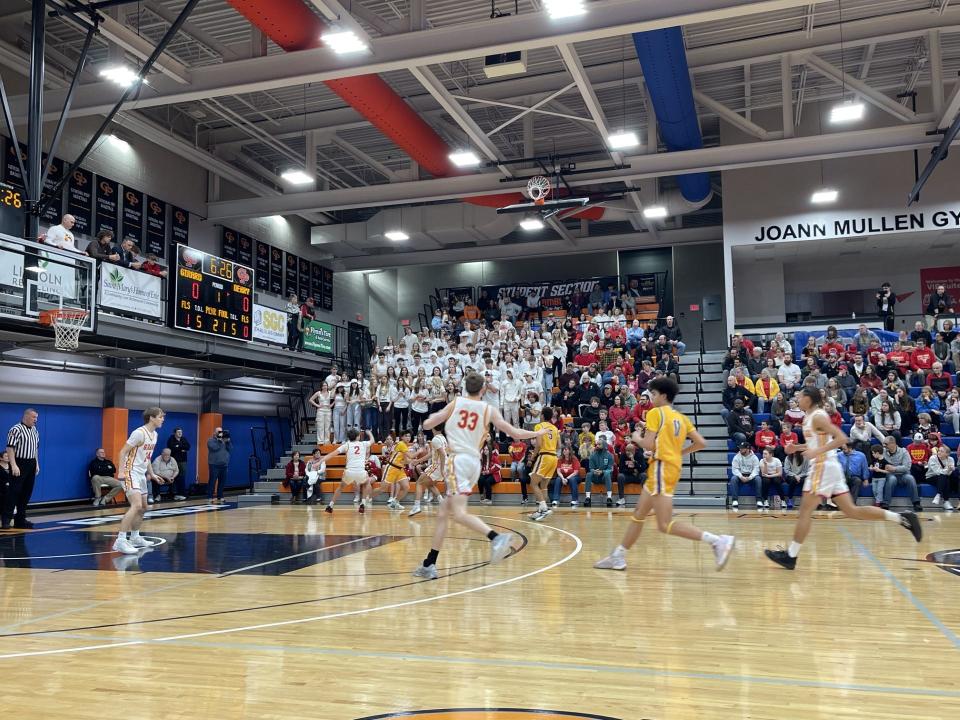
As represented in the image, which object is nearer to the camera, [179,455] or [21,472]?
[21,472]

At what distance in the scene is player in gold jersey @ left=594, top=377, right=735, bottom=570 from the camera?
7.17m

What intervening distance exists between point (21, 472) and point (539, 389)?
10790 millimetres

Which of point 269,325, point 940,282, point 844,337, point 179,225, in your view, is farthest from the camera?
point 940,282

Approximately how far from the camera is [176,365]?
2067 centimetres

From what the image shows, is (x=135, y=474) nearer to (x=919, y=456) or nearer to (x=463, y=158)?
(x=463, y=158)

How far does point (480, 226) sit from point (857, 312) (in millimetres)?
13120

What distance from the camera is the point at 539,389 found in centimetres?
1878

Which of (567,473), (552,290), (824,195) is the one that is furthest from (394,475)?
(552,290)

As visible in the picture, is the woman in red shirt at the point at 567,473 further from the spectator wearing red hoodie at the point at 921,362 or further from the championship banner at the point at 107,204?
the championship banner at the point at 107,204

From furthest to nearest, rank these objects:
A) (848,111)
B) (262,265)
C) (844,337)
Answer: (262,265) < (844,337) < (848,111)

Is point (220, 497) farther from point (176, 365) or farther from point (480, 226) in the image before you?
point (480, 226)

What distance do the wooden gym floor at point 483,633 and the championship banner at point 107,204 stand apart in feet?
37.8

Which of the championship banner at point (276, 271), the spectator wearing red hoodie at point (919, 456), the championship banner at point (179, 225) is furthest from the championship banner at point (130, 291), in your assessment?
the spectator wearing red hoodie at point (919, 456)

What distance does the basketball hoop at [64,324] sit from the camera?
43.2ft
